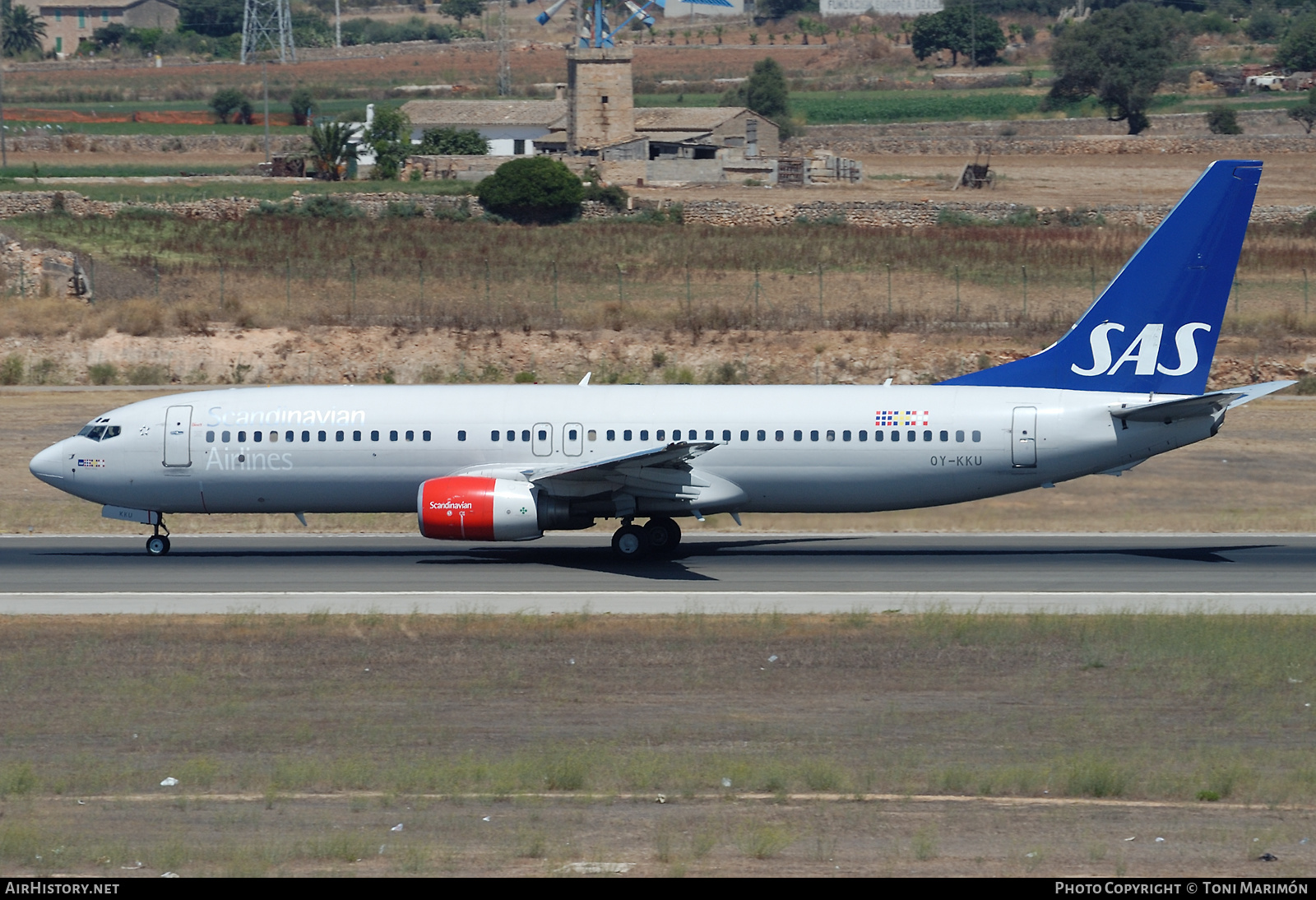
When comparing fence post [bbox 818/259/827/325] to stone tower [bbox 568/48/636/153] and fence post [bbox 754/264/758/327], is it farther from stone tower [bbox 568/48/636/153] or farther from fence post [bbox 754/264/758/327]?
stone tower [bbox 568/48/636/153]

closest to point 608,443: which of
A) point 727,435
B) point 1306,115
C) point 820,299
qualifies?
point 727,435

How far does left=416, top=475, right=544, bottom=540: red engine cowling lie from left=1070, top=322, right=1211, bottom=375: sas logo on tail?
12.8 m

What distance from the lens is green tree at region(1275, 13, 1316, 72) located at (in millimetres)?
163625

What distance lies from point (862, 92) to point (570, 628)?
531ft

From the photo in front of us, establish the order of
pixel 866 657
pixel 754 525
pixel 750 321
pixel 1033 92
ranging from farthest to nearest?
pixel 1033 92 < pixel 750 321 < pixel 754 525 < pixel 866 657

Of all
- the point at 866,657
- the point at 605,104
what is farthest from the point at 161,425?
the point at 605,104

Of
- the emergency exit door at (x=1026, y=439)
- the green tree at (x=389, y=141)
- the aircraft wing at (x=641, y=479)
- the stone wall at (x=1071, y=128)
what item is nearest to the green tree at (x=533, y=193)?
the green tree at (x=389, y=141)

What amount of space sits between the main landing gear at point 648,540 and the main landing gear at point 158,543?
1050cm

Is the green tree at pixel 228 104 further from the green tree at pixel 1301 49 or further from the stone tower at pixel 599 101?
the green tree at pixel 1301 49

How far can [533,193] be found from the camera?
90.7 metres

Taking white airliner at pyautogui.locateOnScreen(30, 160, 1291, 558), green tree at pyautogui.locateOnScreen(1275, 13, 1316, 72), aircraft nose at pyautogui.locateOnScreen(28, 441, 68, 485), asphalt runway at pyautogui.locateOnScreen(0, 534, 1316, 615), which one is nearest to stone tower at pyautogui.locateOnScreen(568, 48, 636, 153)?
asphalt runway at pyautogui.locateOnScreen(0, 534, 1316, 615)

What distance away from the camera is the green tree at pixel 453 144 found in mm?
117500

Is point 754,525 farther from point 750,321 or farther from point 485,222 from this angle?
point 485,222

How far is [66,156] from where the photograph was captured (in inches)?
5113
